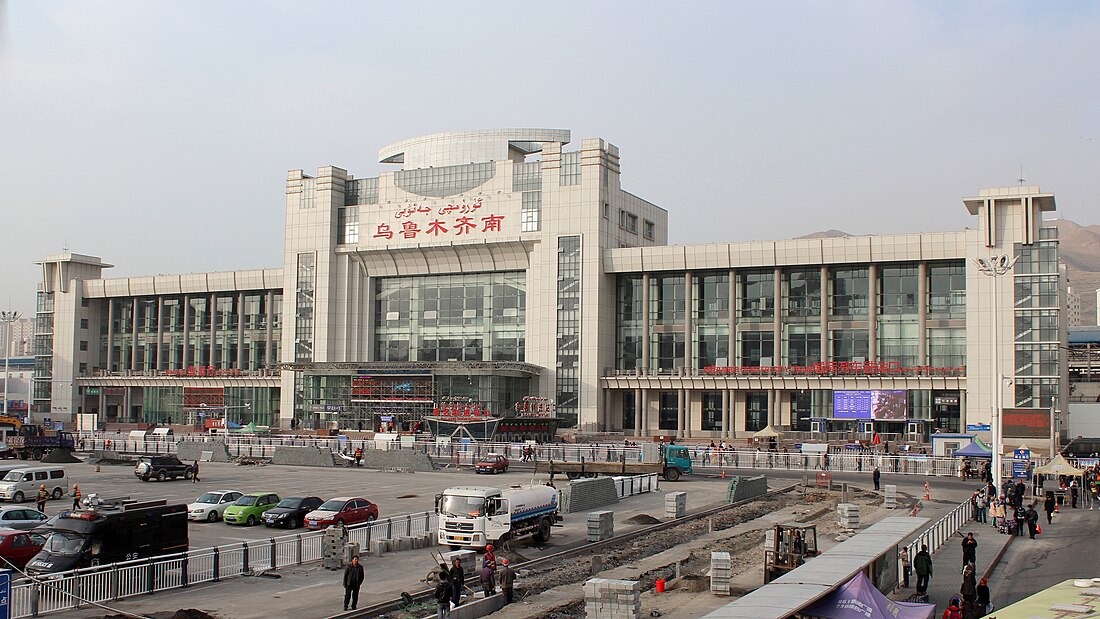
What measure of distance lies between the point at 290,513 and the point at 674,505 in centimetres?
1684

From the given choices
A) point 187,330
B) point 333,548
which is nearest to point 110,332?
point 187,330

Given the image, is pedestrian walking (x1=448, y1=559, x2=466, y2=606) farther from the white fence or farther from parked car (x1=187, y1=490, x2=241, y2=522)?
parked car (x1=187, y1=490, x2=241, y2=522)

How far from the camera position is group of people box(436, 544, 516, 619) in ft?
81.3

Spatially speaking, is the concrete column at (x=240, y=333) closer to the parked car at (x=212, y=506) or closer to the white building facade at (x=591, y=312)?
the white building facade at (x=591, y=312)

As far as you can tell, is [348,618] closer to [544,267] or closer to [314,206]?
[544,267]

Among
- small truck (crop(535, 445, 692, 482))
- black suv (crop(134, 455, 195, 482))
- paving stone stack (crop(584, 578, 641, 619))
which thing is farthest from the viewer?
small truck (crop(535, 445, 692, 482))

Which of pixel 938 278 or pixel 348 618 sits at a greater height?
pixel 938 278

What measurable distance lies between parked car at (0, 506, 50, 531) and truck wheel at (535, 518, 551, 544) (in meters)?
18.1

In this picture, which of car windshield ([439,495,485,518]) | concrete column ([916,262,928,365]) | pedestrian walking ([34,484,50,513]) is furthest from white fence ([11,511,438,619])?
concrete column ([916,262,928,365])

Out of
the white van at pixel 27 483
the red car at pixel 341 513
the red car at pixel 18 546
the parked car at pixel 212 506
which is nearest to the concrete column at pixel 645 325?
the white van at pixel 27 483

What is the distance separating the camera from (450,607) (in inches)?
1022

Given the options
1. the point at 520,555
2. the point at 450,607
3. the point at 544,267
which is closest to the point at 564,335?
the point at 544,267

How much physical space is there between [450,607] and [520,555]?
9.46 m

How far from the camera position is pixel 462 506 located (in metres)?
35.5
